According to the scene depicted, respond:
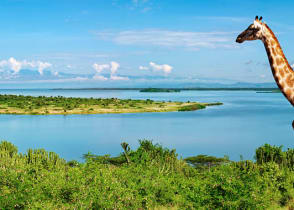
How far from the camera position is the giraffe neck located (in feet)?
29.6

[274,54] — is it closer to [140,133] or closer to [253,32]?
[253,32]

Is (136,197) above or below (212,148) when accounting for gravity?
above

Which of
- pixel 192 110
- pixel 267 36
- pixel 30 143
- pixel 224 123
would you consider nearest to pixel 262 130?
pixel 224 123

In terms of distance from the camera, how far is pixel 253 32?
872 cm

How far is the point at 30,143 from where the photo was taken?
1592 inches

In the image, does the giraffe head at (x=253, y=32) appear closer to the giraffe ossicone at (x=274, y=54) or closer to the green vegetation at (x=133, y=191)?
the giraffe ossicone at (x=274, y=54)

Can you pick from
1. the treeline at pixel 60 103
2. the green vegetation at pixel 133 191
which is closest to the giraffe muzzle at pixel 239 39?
the green vegetation at pixel 133 191

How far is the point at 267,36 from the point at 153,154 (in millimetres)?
9017

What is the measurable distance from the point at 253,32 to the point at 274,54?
1015 millimetres

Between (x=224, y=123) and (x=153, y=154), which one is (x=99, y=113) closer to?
(x=224, y=123)

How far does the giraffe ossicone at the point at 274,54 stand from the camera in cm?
871

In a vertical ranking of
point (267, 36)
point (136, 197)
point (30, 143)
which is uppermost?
point (267, 36)

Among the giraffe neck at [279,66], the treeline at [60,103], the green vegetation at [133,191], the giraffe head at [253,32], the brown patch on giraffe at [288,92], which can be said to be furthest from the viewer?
the treeline at [60,103]

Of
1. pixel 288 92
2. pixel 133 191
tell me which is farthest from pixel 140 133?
pixel 288 92
